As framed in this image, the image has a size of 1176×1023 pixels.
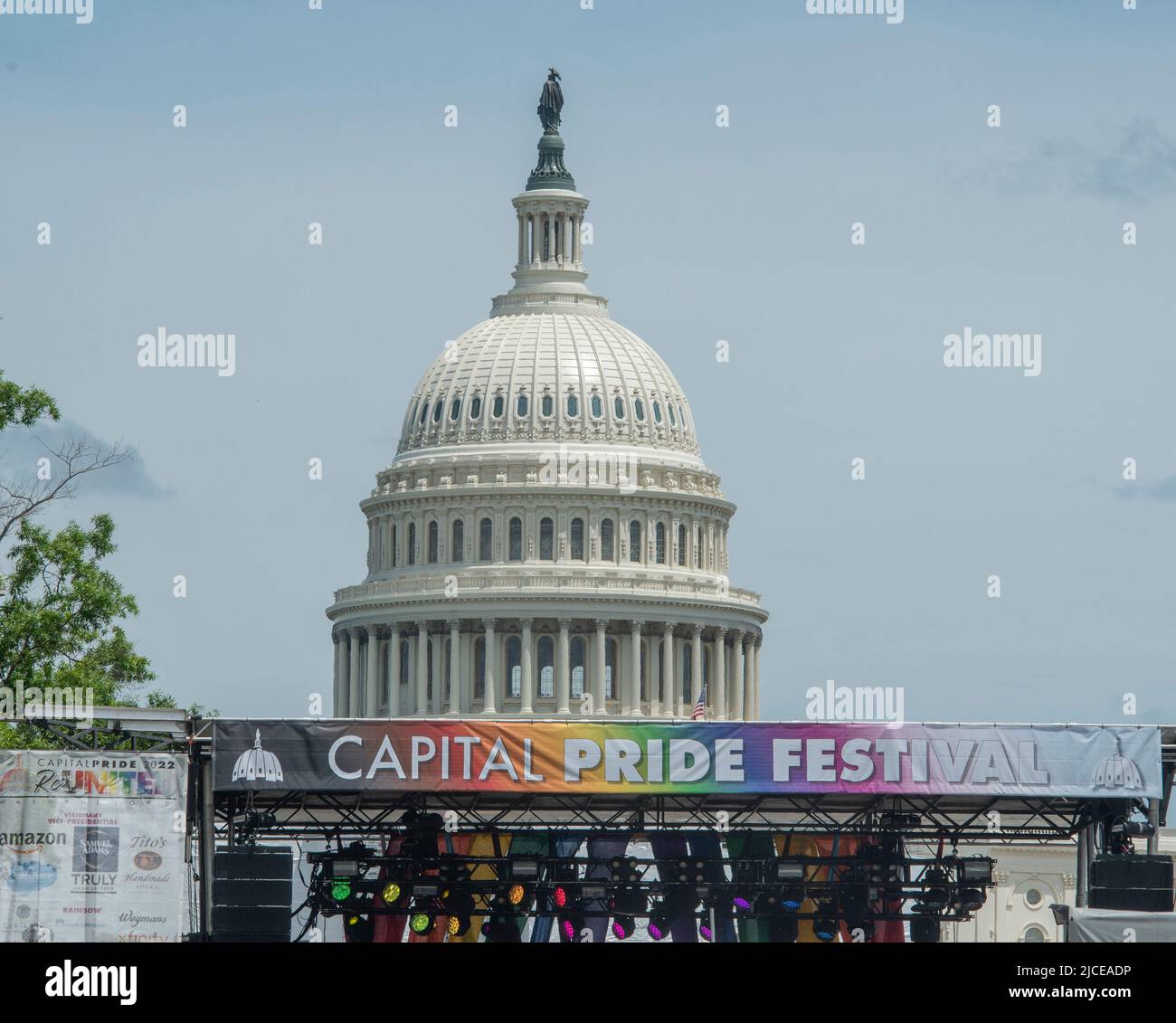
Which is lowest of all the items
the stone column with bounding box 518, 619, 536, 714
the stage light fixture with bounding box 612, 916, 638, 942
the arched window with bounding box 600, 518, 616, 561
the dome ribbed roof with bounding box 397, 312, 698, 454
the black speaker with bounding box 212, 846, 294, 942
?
→ the stage light fixture with bounding box 612, 916, 638, 942

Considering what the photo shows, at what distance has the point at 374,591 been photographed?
142375 mm

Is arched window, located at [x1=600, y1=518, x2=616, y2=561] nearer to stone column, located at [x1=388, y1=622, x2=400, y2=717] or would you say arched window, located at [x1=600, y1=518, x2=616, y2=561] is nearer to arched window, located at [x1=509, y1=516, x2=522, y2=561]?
arched window, located at [x1=509, y1=516, x2=522, y2=561]

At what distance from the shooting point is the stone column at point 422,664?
140 metres

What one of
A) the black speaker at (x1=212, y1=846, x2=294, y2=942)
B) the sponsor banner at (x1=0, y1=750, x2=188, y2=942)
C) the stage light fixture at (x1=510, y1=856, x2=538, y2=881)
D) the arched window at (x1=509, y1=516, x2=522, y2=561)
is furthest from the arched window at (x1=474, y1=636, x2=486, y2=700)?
the black speaker at (x1=212, y1=846, x2=294, y2=942)

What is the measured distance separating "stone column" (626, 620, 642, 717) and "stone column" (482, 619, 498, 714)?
6.95 m

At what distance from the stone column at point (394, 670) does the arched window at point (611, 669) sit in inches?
429

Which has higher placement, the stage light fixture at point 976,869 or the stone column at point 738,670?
the stone column at point 738,670

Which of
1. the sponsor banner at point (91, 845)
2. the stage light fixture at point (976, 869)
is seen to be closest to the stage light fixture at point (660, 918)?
the stage light fixture at point (976, 869)

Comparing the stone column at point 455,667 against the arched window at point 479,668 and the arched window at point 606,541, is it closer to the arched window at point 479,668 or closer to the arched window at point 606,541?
the arched window at point 479,668

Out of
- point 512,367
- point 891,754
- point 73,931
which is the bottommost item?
point 73,931

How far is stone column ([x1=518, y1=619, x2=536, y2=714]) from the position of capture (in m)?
137
